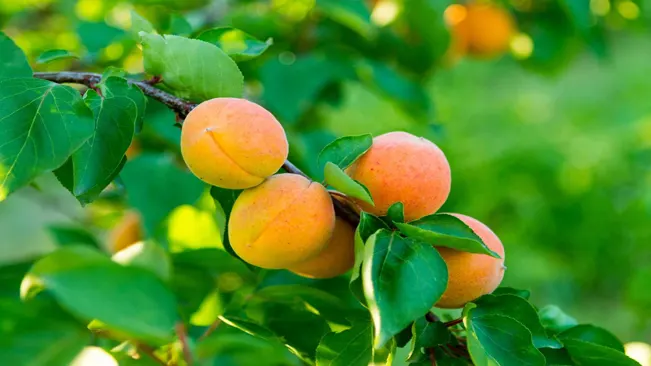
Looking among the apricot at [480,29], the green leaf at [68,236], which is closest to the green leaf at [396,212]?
the green leaf at [68,236]

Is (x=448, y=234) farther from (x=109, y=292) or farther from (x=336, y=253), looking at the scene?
(x=109, y=292)

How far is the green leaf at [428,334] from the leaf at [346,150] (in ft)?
0.37

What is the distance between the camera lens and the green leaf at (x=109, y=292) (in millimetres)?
314

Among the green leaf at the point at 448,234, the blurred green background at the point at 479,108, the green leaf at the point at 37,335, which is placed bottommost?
the blurred green background at the point at 479,108

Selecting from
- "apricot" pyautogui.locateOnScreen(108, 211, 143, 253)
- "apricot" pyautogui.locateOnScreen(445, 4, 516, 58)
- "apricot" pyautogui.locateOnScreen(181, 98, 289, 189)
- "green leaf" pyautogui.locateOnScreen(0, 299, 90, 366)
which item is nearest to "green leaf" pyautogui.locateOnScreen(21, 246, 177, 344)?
"green leaf" pyautogui.locateOnScreen(0, 299, 90, 366)

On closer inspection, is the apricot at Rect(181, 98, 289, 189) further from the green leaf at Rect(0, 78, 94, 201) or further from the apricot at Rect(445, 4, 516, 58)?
the apricot at Rect(445, 4, 516, 58)

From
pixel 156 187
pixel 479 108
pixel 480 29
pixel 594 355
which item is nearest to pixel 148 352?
pixel 594 355

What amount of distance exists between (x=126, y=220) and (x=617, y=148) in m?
1.92

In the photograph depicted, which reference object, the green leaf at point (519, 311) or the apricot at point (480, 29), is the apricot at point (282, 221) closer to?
the green leaf at point (519, 311)

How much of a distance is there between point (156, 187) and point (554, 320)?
53cm

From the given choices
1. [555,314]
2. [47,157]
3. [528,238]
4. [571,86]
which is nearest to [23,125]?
[47,157]

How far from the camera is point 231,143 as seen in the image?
459 millimetres

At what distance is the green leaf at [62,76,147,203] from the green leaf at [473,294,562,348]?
255 mm

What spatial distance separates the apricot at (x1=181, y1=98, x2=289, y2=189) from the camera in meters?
0.46
